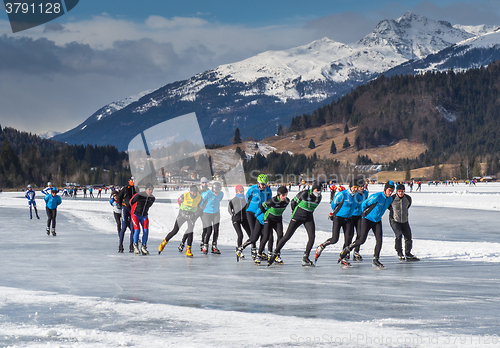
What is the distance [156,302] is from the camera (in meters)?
6.79

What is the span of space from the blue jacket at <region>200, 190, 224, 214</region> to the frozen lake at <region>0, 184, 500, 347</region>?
1075 millimetres

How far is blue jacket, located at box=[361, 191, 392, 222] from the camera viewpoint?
974cm

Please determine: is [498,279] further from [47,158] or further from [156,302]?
[47,158]

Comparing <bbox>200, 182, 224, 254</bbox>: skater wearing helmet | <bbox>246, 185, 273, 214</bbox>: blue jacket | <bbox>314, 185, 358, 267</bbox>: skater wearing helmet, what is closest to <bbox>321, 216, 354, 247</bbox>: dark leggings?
<bbox>314, 185, 358, 267</bbox>: skater wearing helmet

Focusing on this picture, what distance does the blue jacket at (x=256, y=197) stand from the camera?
10.4 m

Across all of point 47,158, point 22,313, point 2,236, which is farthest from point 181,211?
point 47,158

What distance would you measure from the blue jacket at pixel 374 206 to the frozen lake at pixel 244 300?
1001 mm

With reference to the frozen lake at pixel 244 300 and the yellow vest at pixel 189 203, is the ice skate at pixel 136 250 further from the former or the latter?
the yellow vest at pixel 189 203

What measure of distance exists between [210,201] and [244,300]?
4618mm

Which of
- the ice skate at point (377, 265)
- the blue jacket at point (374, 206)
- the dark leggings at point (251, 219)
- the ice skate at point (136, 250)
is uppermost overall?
the blue jacket at point (374, 206)

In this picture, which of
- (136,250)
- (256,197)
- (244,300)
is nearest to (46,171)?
(136,250)

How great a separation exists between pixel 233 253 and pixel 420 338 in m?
7.49

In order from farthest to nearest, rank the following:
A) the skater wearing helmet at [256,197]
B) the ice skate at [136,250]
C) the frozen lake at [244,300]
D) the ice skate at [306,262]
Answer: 1. the ice skate at [136,250]
2. the skater wearing helmet at [256,197]
3. the ice skate at [306,262]
4. the frozen lake at [244,300]

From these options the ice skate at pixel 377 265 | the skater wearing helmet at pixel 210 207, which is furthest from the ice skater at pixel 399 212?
the skater wearing helmet at pixel 210 207
